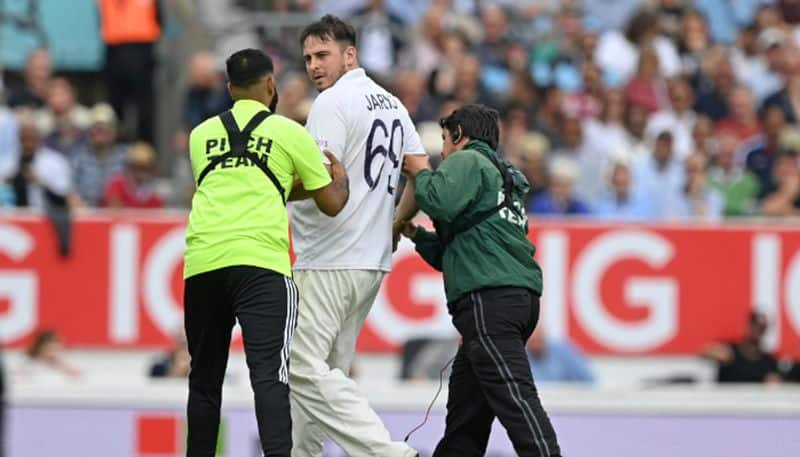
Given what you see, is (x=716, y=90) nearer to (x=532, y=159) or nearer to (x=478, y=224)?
(x=532, y=159)

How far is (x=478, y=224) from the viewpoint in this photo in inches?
368

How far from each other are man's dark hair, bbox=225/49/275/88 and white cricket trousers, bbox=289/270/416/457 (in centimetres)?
104

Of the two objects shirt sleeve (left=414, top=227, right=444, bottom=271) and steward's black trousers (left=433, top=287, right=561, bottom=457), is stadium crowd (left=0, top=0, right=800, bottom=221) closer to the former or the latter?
shirt sleeve (left=414, top=227, right=444, bottom=271)

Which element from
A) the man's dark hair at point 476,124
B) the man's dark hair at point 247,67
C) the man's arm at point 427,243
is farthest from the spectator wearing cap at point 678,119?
the man's dark hair at point 247,67

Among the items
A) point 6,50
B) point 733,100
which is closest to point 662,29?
point 733,100

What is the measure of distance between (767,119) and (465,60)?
282 cm

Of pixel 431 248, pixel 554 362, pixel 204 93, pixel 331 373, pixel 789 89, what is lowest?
pixel 554 362

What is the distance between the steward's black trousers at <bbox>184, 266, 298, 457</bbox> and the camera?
29.3 feet

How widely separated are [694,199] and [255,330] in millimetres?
8729

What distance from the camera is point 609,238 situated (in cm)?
1670

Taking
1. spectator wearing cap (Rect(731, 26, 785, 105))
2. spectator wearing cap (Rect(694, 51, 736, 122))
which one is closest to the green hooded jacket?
spectator wearing cap (Rect(694, 51, 736, 122))

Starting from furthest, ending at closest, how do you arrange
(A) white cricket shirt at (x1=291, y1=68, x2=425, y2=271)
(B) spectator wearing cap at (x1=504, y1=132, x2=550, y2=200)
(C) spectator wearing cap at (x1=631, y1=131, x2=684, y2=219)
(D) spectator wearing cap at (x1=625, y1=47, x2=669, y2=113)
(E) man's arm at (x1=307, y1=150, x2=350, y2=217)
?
(D) spectator wearing cap at (x1=625, y1=47, x2=669, y2=113), (C) spectator wearing cap at (x1=631, y1=131, x2=684, y2=219), (B) spectator wearing cap at (x1=504, y1=132, x2=550, y2=200), (A) white cricket shirt at (x1=291, y1=68, x2=425, y2=271), (E) man's arm at (x1=307, y1=150, x2=350, y2=217)

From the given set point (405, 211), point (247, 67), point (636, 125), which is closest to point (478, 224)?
point (405, 211)

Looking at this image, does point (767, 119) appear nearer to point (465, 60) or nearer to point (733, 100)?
point (733, 100)
